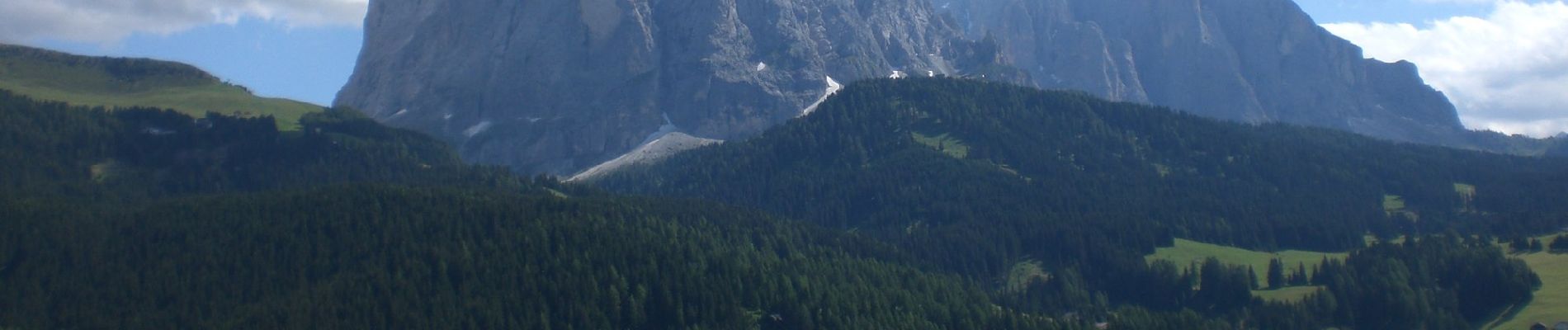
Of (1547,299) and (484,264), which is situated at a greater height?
(484,264)

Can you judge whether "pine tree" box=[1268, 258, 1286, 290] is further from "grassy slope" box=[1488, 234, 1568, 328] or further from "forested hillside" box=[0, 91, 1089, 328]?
"forested hillside" box=[0, 91, 1089, 328]

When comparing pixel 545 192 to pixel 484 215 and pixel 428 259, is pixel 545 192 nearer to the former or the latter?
→ pixel 484 215

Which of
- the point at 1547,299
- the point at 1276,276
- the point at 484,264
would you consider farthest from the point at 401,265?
the point at 1547,299

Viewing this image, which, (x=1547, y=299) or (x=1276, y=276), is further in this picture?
(x=1276, y=276)

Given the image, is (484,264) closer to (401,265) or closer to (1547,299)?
(401,265)

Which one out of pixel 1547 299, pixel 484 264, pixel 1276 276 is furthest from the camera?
pixel 1276 276

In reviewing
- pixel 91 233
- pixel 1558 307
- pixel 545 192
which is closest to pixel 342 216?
pixel 91 233

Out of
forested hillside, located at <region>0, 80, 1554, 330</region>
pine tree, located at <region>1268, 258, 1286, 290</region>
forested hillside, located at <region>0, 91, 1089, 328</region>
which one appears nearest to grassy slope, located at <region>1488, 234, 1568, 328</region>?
forested hillside, located at <region>0, 80, 1554, 330</region>

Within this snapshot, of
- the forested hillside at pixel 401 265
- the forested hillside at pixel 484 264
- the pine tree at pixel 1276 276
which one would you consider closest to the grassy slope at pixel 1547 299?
the forested hillside at pixel 484 264
